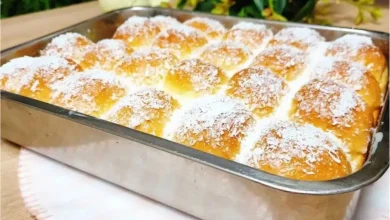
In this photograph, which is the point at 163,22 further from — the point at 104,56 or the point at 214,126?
the point at 214,126

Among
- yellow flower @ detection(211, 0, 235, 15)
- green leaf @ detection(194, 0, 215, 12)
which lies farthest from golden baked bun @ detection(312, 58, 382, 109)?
green leaf @ detection(194, 0, 215, 12)

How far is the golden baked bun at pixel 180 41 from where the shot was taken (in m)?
1.15

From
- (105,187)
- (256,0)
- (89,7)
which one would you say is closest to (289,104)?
(105,187)

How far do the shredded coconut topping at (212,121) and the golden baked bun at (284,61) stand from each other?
22 centimetres

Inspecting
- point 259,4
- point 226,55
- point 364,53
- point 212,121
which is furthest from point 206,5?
point 212,121

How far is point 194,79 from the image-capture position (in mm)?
948

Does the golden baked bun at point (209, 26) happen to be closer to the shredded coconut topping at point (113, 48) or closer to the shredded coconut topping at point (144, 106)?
the shredded coconut topping at point (113, 48)

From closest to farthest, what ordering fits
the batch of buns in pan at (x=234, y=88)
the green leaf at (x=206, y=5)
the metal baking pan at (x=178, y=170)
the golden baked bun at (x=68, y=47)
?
the metal baking pan at (x=178, y=170)
the batch of buns in pan at (x=234, y=88)
the golden baked bun at (x=68, y=47)
the green leaf at (x=206, y=5)

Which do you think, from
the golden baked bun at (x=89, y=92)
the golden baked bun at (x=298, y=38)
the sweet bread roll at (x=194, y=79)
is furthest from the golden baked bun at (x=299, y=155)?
the golden baked bun at (x=298, y=38)

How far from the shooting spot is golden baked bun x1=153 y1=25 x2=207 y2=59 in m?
1.15

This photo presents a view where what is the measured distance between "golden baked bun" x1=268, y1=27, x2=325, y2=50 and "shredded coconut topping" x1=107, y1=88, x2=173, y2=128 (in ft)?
1.46

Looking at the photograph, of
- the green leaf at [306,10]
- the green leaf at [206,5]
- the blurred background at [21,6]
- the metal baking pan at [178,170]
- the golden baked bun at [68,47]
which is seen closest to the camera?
the metal baking pan at [178,170]

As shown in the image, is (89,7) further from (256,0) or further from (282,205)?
(282,205)

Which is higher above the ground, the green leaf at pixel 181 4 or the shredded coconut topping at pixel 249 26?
the shredded coconut topping at pixel 249 26
